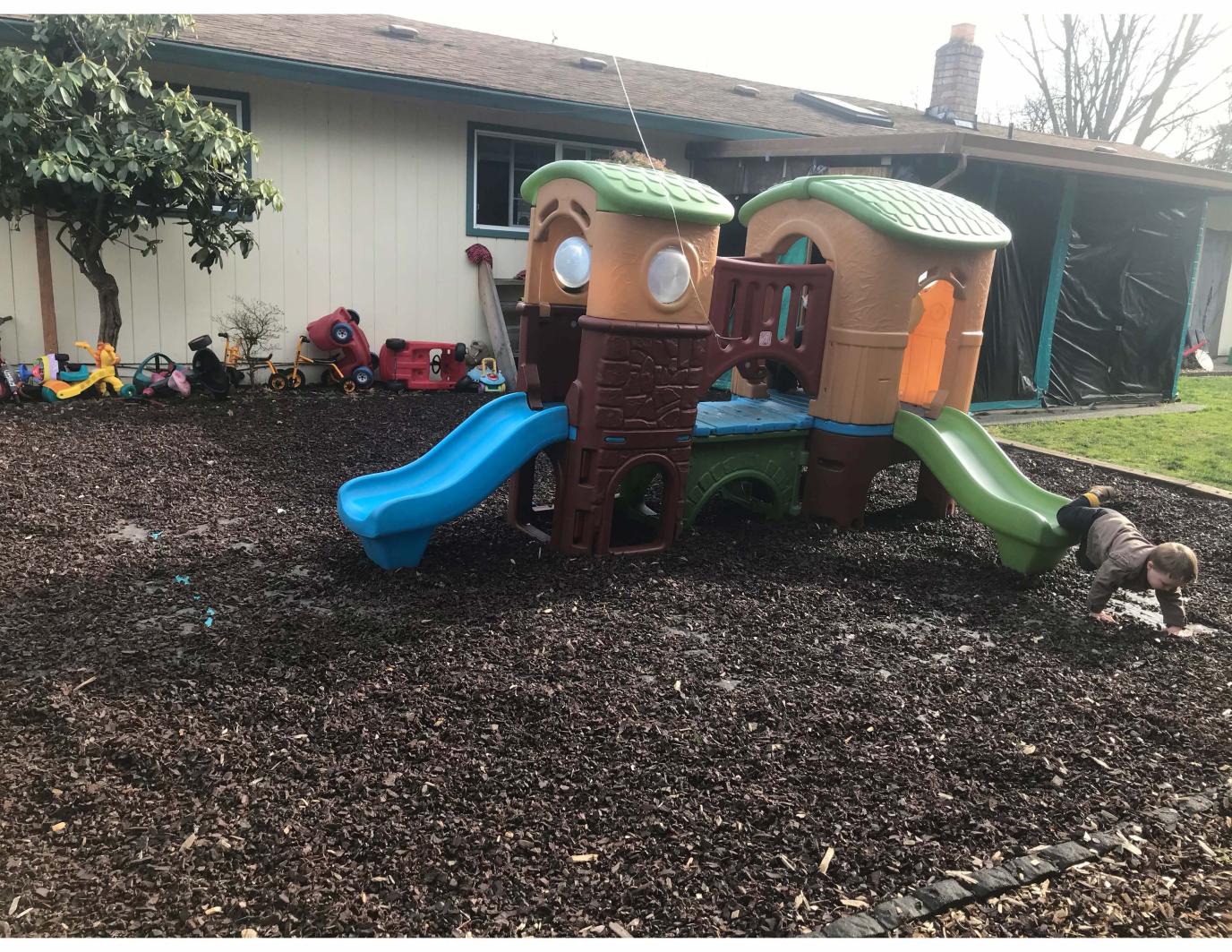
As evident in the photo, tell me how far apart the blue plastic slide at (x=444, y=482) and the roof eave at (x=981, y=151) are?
5.28m

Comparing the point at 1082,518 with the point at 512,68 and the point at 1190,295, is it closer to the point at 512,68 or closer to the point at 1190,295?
the point at 1190,295

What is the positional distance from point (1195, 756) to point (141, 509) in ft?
16.6

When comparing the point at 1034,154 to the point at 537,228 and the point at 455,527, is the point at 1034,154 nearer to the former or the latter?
the point at 537,228

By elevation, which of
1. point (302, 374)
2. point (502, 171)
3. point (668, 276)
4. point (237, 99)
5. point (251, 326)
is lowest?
point (302, 374)

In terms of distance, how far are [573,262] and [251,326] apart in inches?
217

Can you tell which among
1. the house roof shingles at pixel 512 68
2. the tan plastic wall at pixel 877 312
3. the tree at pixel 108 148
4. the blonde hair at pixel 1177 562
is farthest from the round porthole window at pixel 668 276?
the house roof shingles at pixel 512 68

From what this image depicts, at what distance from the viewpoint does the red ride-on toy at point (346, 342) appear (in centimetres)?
932

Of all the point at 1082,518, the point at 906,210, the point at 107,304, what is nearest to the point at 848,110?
the point at 906,210

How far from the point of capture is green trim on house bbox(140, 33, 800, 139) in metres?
8.23

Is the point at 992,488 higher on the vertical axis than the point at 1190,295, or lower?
lower

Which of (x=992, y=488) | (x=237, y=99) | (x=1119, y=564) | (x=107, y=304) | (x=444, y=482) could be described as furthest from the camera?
(x=237, y=99)

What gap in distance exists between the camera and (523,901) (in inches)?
88.3

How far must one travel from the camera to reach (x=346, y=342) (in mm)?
9352

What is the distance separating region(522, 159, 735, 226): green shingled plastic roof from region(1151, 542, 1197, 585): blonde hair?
8.18ft
